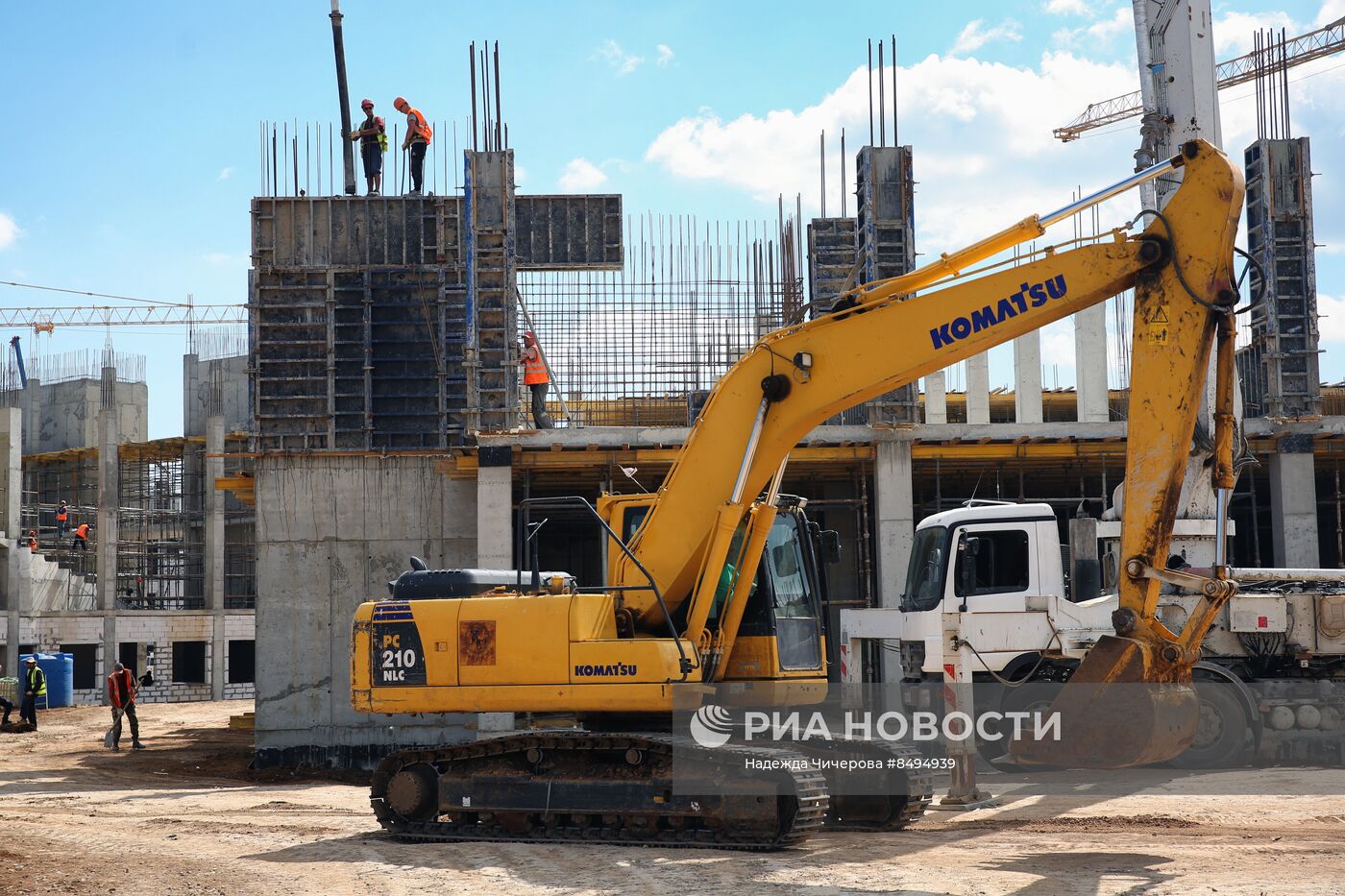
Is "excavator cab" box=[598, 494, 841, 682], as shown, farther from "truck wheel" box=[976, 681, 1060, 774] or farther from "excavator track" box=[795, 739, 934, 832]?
"truck wheel" box=[976, 681, 1060, 774]

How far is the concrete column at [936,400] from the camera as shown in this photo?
72.3ft

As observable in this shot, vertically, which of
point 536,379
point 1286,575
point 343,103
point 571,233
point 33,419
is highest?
point 343,103

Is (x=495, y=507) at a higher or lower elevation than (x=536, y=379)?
lower

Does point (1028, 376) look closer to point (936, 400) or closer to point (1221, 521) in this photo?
point (936, 400)

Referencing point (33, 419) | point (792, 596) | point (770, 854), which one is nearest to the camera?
point (770, 854)

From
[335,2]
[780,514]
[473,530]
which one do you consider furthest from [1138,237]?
[335,2]

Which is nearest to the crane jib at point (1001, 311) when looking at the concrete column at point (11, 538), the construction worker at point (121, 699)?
the construction worker at point (121, 699)

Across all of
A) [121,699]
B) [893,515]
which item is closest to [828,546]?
[893,515]

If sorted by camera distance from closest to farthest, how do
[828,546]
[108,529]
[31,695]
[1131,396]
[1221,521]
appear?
[1221,521] < [1131,396] < [828,546] < [31,695] < [108,529]

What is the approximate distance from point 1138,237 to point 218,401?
48486 mm

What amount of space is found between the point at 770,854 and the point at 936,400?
1296 cm

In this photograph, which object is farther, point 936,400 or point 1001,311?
point 936,400

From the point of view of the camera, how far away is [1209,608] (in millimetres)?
9102

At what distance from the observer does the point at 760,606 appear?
11.3 m
